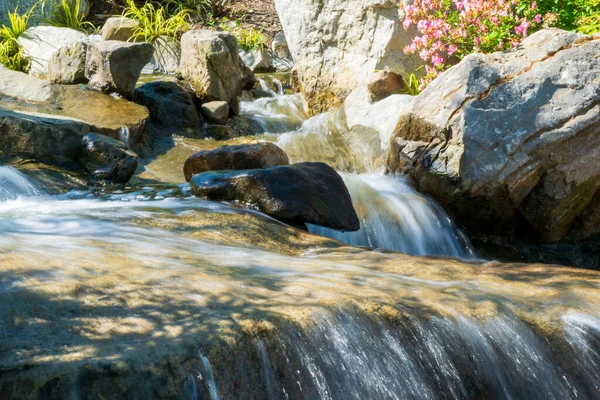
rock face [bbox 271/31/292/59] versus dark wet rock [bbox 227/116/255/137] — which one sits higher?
rock face [bbox 271/31/292/59]

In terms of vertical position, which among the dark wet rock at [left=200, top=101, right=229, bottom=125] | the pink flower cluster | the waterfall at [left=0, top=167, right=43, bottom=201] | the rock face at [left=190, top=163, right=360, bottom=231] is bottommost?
the waterfall at [left=0, top=167, right=43, bottom=201]

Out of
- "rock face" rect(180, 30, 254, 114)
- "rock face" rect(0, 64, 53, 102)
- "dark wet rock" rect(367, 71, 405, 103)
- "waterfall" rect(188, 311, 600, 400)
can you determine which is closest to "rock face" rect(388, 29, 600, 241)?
"dark wet rock" rect(367, 71, 405, 103)

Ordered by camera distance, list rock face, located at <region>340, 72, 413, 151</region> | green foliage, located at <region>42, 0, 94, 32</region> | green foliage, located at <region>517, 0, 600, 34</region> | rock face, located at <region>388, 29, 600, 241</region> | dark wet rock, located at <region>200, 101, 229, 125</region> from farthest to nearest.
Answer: green foliage, located at <region>42, 0, 94, 32</region>, dark wet rock, located at <region>200, 101, 229, 125</region>, rock face, located at <region>340, 72, 413, 151</region>, green foliage, located at <region>517, 0, 600, 34</region>, rock face, located at <region>388, 29, 600, 241</region>

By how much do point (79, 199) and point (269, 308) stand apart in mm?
3613

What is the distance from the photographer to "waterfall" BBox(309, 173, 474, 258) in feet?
20.2

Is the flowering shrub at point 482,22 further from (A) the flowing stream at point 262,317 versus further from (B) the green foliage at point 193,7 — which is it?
(B) the green foliage at point 193,7

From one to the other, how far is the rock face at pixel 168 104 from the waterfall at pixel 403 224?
11.2 ft

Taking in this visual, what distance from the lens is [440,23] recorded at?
9.55m

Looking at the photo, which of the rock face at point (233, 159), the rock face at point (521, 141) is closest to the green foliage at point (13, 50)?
the rock face at point (233, 159)

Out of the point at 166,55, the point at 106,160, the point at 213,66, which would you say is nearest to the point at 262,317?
the point at 106,160

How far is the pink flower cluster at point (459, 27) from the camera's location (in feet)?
29.5

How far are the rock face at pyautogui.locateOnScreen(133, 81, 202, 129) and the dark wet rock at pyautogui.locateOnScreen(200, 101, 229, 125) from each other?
0.14 m

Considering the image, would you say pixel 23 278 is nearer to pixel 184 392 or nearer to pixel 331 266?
pixel 184 392

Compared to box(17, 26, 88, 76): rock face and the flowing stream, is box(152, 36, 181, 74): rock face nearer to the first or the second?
box(17, 26, 88, 76): rock face
